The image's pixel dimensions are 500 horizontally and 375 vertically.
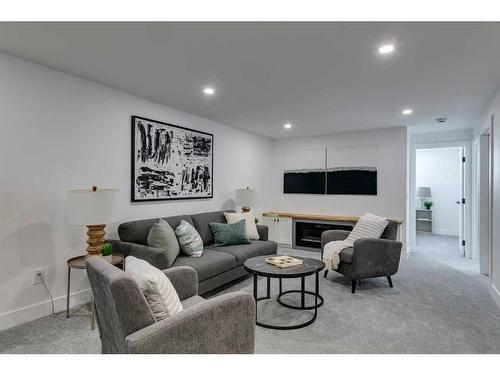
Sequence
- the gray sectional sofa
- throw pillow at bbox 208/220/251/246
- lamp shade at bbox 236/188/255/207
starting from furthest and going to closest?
lamp shade at bbox 236/188/255/207 → throw pillow at bbox 208/220/251/246 → the gray sectional sofa

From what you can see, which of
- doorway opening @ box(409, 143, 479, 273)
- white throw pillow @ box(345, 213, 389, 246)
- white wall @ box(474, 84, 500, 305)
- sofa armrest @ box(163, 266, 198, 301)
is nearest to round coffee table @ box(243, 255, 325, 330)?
sofa armrest @ box(163, 266, 198, 301)

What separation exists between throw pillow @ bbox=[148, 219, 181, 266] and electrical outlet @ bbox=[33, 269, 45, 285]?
936mm

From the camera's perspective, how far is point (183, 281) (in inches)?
83.4

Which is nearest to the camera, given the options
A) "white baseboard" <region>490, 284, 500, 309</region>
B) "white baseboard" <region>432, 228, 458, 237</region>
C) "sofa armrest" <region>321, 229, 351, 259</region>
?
"white baseboard" <region>490, 284, 500, 309</region>

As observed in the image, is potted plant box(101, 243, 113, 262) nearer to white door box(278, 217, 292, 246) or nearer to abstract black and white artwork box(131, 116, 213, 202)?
abstract black and white artwork box(131, 116, 213, 202)

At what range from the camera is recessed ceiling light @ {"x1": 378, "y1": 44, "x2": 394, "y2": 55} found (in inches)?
88.9

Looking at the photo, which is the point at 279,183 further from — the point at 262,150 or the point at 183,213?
the point at 183,213

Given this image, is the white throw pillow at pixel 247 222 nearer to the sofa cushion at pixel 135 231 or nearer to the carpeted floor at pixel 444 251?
the sofa cushion at pixel 135 231

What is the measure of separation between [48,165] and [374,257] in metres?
3.47

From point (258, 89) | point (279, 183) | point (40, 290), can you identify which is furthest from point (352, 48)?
point (279, 183)

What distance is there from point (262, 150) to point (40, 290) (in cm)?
448

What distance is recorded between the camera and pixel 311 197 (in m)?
6.14

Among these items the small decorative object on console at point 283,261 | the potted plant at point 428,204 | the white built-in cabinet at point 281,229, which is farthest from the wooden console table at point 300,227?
the potted plant at point 428,204

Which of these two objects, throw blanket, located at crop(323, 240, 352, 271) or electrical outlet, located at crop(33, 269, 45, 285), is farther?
throw blanket, located at crop(323, 240, 352, 271)
